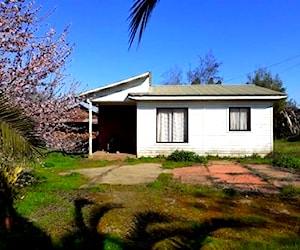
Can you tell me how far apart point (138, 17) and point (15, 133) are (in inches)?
71.2

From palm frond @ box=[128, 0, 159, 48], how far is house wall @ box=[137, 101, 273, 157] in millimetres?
14543

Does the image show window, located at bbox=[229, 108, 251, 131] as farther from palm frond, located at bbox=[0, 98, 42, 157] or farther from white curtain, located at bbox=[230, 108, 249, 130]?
palm frond, located at bbox=[0, 98, 42, 157]

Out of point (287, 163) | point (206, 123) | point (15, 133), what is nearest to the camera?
point (15, 133)

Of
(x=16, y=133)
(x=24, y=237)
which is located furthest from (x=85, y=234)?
(x=16, y=133)

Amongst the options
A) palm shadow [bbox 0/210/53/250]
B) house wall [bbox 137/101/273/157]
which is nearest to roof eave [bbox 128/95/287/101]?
Result: house wall [bbox 137/101/273/157]

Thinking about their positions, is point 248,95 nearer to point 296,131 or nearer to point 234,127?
point 234,127

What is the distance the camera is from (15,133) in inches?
157

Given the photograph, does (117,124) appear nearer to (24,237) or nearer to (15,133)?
(24,237)

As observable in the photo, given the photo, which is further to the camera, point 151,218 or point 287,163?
point 287,163

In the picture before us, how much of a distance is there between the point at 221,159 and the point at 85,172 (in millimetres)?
6671

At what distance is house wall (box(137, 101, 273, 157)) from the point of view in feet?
58.0

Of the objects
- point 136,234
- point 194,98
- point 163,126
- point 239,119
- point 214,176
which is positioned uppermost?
point 194,98

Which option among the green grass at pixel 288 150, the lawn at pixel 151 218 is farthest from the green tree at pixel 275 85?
the lawn at pixel 151 218

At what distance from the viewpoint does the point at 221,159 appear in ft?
56.3
